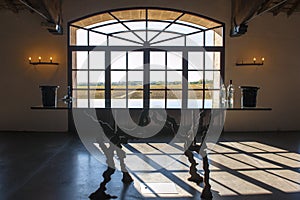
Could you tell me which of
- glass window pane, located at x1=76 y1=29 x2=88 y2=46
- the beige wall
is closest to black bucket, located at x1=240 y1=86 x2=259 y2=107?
the beige wall

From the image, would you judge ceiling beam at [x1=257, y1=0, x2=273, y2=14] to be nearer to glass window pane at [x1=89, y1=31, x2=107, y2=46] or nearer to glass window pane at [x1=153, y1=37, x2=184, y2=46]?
glass window pane at [x1=153, y1=37, x2=184, y2=46]

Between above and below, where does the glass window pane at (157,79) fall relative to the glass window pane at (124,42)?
below

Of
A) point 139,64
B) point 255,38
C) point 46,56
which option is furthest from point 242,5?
point 46,56

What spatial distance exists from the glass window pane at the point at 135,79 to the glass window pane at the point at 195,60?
1189mm

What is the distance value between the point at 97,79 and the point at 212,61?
9.14ft

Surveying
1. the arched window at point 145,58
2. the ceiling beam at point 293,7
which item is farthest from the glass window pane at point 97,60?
the ceiling beam at point 293,7

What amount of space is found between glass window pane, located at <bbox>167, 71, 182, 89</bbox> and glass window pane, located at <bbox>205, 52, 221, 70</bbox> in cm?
70

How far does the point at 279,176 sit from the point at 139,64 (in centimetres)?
437

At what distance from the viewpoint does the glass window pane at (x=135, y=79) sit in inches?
291

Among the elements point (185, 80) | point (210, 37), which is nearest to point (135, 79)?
point (185, 80)

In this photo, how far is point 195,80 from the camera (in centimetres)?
748

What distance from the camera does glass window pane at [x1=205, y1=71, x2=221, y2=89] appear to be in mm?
7406

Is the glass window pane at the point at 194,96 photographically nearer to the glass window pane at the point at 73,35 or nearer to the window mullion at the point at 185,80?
the window mullion at the point at 185,80

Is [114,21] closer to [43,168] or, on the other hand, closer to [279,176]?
[43,168]
